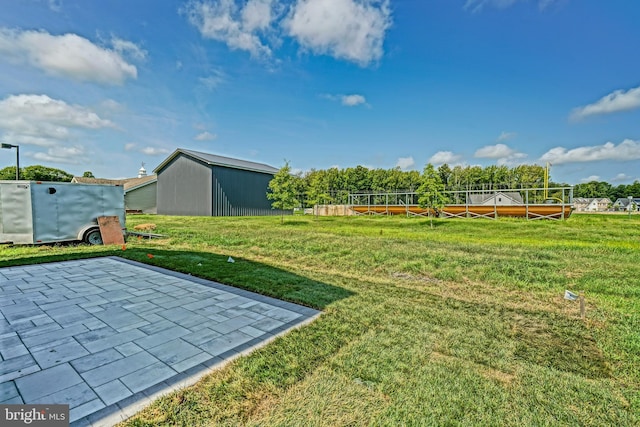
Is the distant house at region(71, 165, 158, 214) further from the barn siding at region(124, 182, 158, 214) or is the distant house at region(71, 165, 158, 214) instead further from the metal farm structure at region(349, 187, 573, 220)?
the metal farm structure at region(349, 187, 573, 220)

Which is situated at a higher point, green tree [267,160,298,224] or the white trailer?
green tree [267,160,298,224]

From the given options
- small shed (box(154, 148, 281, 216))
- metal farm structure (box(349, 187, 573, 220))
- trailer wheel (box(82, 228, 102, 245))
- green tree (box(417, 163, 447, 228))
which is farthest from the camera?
small shed (box(154, 148, 281, 216))

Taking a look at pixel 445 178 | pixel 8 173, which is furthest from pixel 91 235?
pixel 445 178

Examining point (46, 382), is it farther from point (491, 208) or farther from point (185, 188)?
point (185, 188)

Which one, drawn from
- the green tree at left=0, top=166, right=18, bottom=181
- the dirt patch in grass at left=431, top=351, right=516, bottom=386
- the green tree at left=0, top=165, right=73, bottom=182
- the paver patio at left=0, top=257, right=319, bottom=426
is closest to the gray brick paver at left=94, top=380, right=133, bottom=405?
the paver patio at left=0, top=257, right=319, bottom=426

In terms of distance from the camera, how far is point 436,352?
8.74 ft

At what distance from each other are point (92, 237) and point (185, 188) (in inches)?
637

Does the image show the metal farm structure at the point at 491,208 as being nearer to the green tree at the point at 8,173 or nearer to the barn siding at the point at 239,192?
the barn siding at the point at 239,192

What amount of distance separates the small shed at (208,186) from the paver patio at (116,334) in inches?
732

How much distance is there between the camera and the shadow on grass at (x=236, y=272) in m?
4.38

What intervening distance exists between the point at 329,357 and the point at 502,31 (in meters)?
15.8

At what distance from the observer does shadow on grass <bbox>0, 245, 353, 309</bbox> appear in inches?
172

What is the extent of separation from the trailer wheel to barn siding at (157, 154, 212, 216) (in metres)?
13.4

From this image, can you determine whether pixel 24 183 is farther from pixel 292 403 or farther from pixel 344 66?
pixel 344 66
